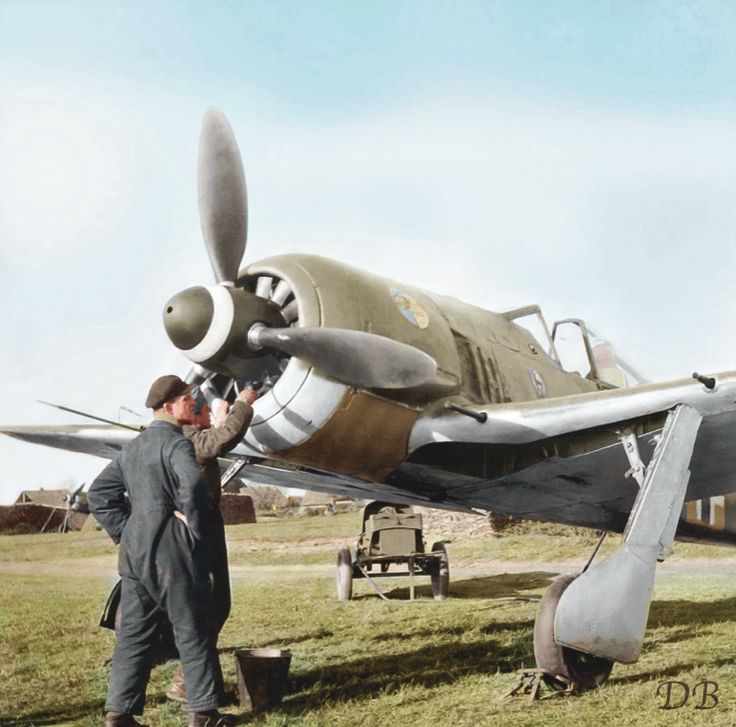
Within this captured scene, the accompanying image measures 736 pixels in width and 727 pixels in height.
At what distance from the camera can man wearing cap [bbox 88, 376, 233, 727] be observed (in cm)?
339

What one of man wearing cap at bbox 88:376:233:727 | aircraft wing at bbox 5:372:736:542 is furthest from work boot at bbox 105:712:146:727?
aircraft wing at bbox 5:372:736:542

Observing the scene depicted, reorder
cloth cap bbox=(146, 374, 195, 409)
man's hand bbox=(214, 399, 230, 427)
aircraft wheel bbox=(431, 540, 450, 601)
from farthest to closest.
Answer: aircraft wheel bbox=(431, 540, 450, 601)
man's hand bbox=(214, 399, 230, 427)
cloth cap bbox=(146, 374, 195, 409)

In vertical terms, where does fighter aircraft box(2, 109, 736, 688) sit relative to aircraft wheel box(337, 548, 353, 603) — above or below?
above


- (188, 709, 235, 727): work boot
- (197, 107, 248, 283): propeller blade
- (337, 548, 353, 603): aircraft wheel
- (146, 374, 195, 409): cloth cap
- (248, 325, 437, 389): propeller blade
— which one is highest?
(197, 107, 248, 283): propeller blade

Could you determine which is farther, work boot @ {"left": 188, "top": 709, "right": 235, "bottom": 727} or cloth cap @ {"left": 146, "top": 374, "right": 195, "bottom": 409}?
cloth cap @ {"left": 146, "top": 374, "right": 195, "bottom": 409}

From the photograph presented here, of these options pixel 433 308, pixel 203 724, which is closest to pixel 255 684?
pixel 203 724

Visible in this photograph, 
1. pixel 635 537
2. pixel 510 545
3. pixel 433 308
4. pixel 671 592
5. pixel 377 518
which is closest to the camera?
pixel 635 537

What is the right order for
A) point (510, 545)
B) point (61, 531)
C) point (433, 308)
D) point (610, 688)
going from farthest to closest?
point (61, 531), point (510, 545), point (433, 308), point (610, 688)

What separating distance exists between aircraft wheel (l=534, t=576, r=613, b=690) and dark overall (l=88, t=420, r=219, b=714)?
1.85 m

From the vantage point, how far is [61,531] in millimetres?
17562

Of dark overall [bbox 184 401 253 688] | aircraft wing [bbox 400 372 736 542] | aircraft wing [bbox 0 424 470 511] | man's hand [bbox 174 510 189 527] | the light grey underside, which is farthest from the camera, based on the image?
aircraft wing [bbox 0 424 470 511]

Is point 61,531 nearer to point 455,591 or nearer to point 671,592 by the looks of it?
point 455,591

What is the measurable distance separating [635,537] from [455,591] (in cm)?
722

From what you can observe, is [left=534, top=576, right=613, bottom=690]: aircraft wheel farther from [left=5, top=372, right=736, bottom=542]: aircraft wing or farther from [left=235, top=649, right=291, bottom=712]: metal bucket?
[left=235, top=649, right=291, bottom=712]: metal bucket
